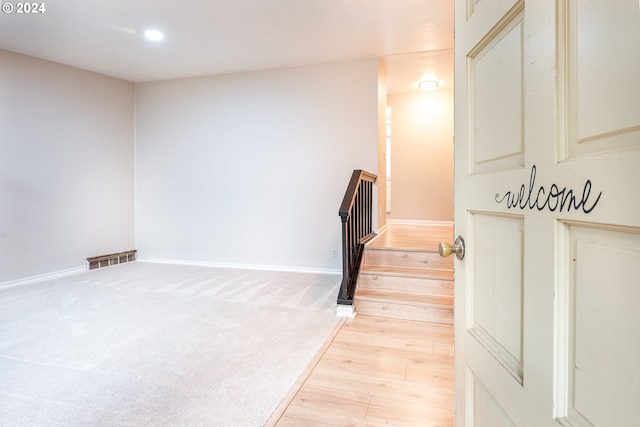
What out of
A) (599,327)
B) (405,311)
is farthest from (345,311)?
(599,327)

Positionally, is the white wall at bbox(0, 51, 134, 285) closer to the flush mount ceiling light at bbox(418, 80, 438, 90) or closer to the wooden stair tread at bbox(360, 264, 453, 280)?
the wooden stair tread at bbox(360, 264, 453, 280)

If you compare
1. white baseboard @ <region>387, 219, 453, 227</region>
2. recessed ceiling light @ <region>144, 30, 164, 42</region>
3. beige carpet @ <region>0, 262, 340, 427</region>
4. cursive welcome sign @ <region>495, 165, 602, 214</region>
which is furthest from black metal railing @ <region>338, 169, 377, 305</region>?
recessed ceiling light @ <region>144, 30, 164, 42</region>

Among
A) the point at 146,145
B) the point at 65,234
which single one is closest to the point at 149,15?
the point at 146,145

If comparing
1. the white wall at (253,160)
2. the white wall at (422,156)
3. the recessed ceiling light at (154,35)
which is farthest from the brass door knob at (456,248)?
the white wall at (422,156)

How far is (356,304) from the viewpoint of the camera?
9.85 ft

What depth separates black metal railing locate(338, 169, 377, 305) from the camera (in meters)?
2.96

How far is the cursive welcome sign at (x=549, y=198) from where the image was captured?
0.45m

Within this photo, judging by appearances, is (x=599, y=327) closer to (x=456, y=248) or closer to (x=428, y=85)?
(x=456, y=248)

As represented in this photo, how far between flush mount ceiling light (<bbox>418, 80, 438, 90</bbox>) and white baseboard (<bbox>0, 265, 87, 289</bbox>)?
18.5ft

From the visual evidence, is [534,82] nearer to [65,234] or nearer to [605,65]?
[605,65]

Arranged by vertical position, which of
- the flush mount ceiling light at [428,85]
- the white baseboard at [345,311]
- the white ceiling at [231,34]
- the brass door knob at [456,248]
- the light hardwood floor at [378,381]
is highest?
the flush mount ceiling light at [428,85]

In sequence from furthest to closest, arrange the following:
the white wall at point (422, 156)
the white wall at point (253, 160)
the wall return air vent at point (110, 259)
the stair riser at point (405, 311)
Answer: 1. the white wall at point (422, 156)
2. the wall return air vent at point (110, 259)
3. the white wall at point (253, 160)
4. the stair riser at point (405, 311)

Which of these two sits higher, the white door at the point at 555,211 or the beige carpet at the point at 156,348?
the white door at the point at 555,211

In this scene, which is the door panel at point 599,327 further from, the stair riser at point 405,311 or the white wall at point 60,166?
the white wall at point 60,166
